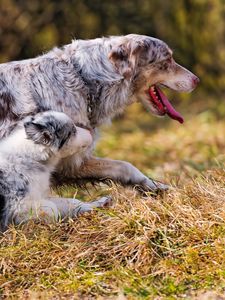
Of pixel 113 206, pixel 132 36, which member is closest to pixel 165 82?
pixel 132 36

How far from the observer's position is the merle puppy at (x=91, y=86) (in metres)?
5.63

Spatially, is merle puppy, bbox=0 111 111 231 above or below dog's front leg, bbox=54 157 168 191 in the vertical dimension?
above

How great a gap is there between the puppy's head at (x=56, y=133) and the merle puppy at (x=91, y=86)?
0.21 metres

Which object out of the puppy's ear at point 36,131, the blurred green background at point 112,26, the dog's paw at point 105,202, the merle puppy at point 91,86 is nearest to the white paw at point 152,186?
the merle puppy at point 91,86

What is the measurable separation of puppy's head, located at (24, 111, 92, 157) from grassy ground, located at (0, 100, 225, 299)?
475mm

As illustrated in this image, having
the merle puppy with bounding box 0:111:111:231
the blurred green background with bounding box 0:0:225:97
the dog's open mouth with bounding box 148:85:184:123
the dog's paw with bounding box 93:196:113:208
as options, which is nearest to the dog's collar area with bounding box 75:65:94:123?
the merle puppy with bounding box 0:111:111:231

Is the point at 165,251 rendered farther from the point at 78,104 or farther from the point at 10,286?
the point at 78,104

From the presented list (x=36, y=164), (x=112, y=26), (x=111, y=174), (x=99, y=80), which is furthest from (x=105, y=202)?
(x=112, y=26)

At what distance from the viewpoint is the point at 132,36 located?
602cm

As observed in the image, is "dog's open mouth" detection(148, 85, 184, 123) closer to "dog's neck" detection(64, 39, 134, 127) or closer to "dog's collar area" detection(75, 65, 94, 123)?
"dog's neck" detection(64, 39, 134, 127)

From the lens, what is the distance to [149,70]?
6031 millimetres

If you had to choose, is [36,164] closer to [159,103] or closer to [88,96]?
[88,96]

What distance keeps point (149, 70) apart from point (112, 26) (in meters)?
8.92

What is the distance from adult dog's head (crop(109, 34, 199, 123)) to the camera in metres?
5.89
